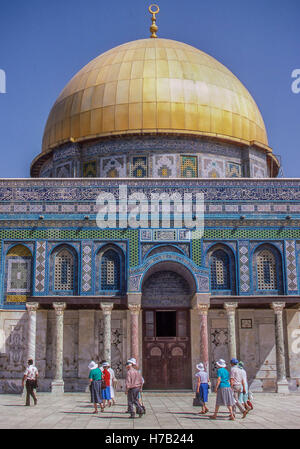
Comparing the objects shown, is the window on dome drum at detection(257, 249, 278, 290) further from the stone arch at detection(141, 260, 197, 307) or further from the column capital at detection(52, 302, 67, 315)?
the column capital at detection(52, 302, 67, 315)

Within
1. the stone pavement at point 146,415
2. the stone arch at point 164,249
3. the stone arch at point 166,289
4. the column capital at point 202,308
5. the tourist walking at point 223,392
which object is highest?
the stone arch at point 164,249

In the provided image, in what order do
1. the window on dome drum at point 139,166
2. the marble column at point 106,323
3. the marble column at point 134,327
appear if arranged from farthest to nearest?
the window on dome drum at point 139,166, the marble column at point 106,323, the marble column at point 134,327

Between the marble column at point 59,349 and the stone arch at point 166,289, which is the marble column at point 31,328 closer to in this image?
the marble column at point 59,349

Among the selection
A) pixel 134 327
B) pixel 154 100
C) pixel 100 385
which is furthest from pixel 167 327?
pixel 154 100

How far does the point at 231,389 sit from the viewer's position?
12375mm

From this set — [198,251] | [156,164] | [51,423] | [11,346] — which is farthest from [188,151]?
[51,423]

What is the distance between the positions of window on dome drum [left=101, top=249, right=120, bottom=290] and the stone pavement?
11.1ft

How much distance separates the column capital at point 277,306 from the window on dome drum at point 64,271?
6.13 meters

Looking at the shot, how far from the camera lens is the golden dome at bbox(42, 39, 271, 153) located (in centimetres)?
2214

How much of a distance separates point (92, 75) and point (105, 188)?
661cm

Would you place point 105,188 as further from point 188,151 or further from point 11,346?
point 11,346

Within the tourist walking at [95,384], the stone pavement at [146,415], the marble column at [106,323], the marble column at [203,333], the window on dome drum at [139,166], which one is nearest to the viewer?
the stone pavement at [146,415]

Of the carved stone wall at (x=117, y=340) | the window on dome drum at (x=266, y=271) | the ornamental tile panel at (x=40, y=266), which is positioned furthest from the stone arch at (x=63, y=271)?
the window on dome drum at (x=266, y=271)

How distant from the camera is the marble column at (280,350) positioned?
1809 cm
